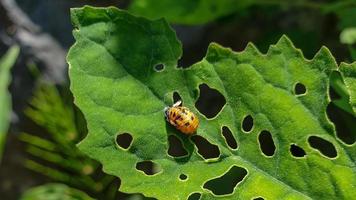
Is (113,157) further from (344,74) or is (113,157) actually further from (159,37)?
(344,74)

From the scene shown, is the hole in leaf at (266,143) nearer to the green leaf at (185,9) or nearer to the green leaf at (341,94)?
the green leaf at (185,9)

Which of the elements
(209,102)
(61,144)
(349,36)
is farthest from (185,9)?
(61,144)

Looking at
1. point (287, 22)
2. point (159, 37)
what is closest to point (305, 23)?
point (287, 22)

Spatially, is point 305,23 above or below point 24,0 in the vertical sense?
above

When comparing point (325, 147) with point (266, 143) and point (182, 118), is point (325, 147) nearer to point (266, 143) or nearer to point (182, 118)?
point (266, 143)

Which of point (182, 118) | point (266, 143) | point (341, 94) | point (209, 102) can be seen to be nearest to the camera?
point (182, 118)

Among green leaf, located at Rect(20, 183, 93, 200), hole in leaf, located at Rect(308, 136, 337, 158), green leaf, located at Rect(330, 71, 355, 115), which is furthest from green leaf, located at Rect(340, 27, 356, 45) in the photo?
green leaf, located at Rect(20, 183, 93, 200)
